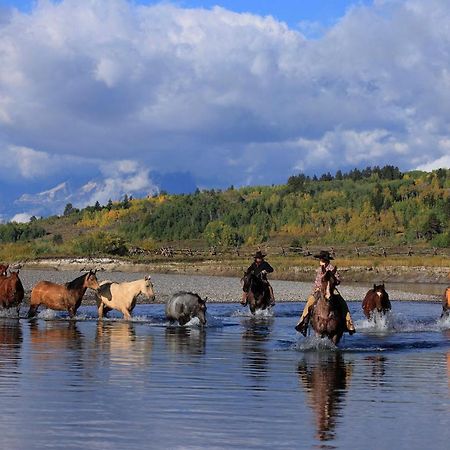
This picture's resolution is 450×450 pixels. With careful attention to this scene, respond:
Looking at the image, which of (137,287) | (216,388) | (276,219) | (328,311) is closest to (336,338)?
(328,311)

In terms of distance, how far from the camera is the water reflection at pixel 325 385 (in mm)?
11469

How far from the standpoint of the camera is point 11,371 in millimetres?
15109

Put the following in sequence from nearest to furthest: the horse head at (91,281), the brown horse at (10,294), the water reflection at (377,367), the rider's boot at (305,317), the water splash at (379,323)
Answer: the water reflection at (377,367) < the rider's boot at (305,317) < the water splash at (379,323) < the horse head at (91,281) < the brown horse at (10,294)

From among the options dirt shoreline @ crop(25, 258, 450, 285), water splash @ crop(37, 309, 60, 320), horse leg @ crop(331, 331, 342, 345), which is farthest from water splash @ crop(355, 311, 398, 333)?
dirt shoreline @ crop(25, 258, 450, 285)

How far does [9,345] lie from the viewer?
18938mm

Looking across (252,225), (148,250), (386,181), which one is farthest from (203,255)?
(386,181)

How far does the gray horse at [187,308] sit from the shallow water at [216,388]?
611 millimetres

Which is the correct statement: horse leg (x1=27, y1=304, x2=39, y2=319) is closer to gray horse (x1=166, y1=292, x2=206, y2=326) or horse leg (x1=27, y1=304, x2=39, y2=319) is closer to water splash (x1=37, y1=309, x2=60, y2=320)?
water splash (x1=37, y1=309, x2=60, y2=320)

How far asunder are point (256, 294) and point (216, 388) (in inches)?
616

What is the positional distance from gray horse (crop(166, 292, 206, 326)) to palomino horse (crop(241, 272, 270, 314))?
5.41m

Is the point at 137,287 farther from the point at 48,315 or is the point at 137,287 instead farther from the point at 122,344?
the point at 122,344

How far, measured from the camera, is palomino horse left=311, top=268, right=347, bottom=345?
1844cm

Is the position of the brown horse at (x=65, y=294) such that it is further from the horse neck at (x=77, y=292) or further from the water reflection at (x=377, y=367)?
the water reflection at (x=377, y=367)

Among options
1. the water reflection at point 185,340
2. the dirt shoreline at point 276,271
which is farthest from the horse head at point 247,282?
the dirt shoreline at point 276,271
